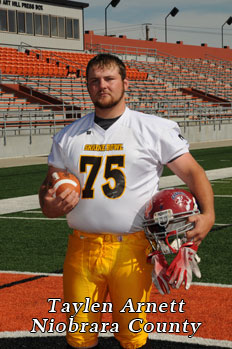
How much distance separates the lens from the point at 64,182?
299cm

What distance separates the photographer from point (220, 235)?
752cm

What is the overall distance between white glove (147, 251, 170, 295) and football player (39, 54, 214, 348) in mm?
68

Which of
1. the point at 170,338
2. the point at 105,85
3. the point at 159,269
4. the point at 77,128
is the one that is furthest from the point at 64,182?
the point at 170,338

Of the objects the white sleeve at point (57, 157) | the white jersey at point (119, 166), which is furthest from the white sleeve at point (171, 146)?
the white sleeve at point (57, 157)

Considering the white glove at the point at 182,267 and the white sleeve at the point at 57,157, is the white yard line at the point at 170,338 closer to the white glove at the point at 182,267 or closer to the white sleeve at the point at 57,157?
the white glove at the point at 182,267

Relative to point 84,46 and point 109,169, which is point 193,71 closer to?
point 84,46

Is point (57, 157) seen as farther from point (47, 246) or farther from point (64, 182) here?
point (47, 246)

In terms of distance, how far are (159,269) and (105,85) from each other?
93 cm


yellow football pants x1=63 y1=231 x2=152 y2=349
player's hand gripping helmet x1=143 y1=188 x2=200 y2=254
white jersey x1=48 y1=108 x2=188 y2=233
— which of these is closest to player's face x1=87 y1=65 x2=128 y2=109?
white jersey x1=48 y1=108 x2=188 y2=233

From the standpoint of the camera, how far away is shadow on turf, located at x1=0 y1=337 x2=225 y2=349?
12.9 ft

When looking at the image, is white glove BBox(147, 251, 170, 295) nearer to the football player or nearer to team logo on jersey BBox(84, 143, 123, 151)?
the football player

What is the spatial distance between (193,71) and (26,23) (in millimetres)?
13607

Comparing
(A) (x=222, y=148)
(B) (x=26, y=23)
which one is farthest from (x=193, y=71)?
(A) (x=222, y=148)

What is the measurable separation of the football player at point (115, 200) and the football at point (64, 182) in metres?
0.03
